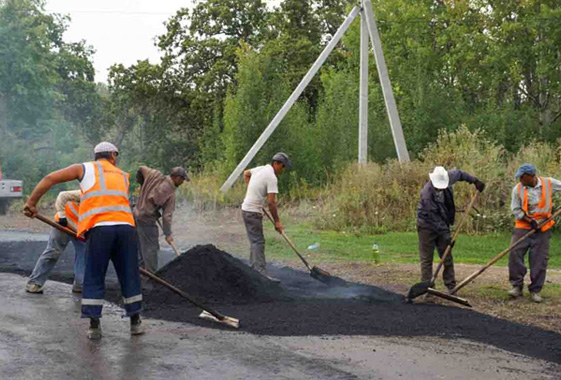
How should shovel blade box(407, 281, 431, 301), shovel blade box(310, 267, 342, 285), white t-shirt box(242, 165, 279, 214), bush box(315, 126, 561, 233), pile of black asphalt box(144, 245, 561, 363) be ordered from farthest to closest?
bush box(315, 126, 561, 233)
shovel blade box(310, 267, 342, 285)
white t-shirt box(242, 165, 279, 214)
shovel blade box(407, 281, 431, 301)
pile of black asphalt box(144, 245, 561, 363)

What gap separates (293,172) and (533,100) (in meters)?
16.3

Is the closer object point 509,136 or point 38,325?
point 38,325

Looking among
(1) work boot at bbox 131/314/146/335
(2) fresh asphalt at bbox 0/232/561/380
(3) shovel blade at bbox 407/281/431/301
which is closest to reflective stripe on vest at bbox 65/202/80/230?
(2) fresh asphalt at bbox 0/232/561/380

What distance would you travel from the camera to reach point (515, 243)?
1055 centimetres

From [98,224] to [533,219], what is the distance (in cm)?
549

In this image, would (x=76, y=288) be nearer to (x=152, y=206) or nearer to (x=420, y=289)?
(x=152, y=206)

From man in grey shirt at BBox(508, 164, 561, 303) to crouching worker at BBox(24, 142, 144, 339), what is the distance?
5.13 metres

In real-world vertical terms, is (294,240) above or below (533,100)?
below

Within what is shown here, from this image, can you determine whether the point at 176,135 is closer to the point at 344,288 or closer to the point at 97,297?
the point at 344,288

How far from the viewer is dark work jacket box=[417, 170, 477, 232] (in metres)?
10.6

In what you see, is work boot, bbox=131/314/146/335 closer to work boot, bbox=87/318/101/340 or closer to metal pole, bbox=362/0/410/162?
work boot, bbox=87/318/101/340

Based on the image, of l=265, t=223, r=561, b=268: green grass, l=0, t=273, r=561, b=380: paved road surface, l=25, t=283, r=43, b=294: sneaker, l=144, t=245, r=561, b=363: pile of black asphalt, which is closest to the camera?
l=0, t=273, r=561, b=380: paved road surface

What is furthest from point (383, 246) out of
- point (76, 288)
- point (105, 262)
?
point (105, 262)

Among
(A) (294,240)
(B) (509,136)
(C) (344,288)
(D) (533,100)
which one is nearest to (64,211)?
(C) (344,288)
